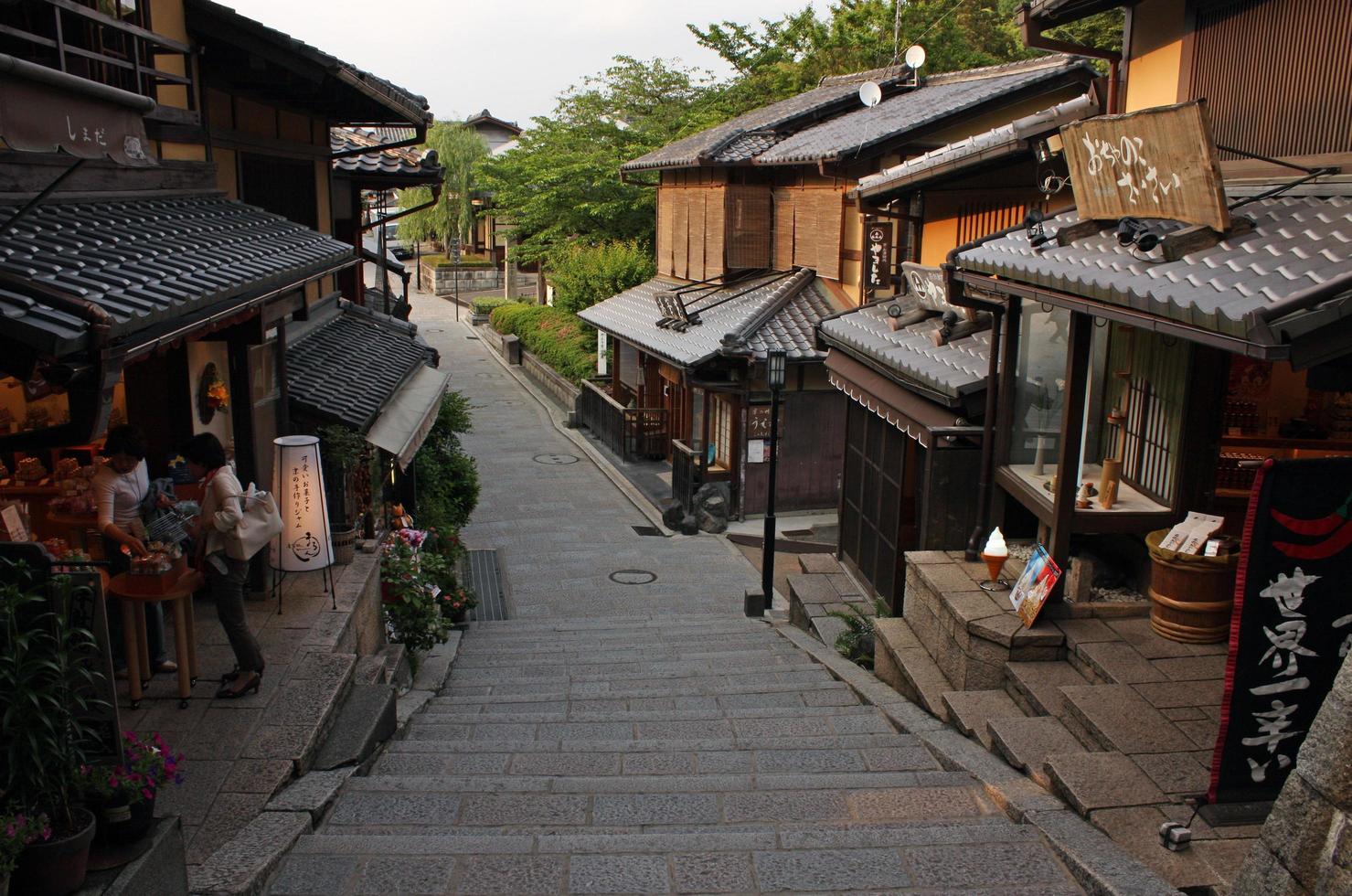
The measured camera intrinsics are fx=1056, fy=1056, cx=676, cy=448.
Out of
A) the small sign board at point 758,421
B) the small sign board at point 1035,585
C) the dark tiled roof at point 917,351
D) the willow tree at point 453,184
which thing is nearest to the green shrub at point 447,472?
the small sign board at point 758,421

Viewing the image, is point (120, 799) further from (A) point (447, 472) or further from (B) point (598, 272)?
(B) point (598, 272)

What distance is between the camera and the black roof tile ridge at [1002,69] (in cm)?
1925

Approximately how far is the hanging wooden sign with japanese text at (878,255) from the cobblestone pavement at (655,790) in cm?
838

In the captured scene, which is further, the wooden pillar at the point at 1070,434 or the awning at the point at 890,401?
the awning at the point at 890,401

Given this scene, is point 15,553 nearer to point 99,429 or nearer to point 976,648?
point 99,429

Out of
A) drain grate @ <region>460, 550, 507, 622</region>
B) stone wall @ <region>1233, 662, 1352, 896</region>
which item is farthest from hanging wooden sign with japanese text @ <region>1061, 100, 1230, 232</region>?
drain grate @ <region>460, 550, 507, 622</region>

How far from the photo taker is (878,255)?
2048cm

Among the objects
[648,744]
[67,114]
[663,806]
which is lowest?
[648,744]

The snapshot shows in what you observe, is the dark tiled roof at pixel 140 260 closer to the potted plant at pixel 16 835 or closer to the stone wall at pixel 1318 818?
the potted plant at pixel 16 835

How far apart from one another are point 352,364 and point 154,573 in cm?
773

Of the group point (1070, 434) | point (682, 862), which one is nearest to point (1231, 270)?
point (1070, 434)

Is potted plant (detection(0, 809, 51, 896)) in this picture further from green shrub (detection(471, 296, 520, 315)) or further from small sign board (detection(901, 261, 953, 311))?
green shrub (detection(471, 296, 520, 315))

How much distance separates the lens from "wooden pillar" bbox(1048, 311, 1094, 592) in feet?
29.7

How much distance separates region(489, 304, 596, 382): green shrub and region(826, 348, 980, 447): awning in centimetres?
2054
